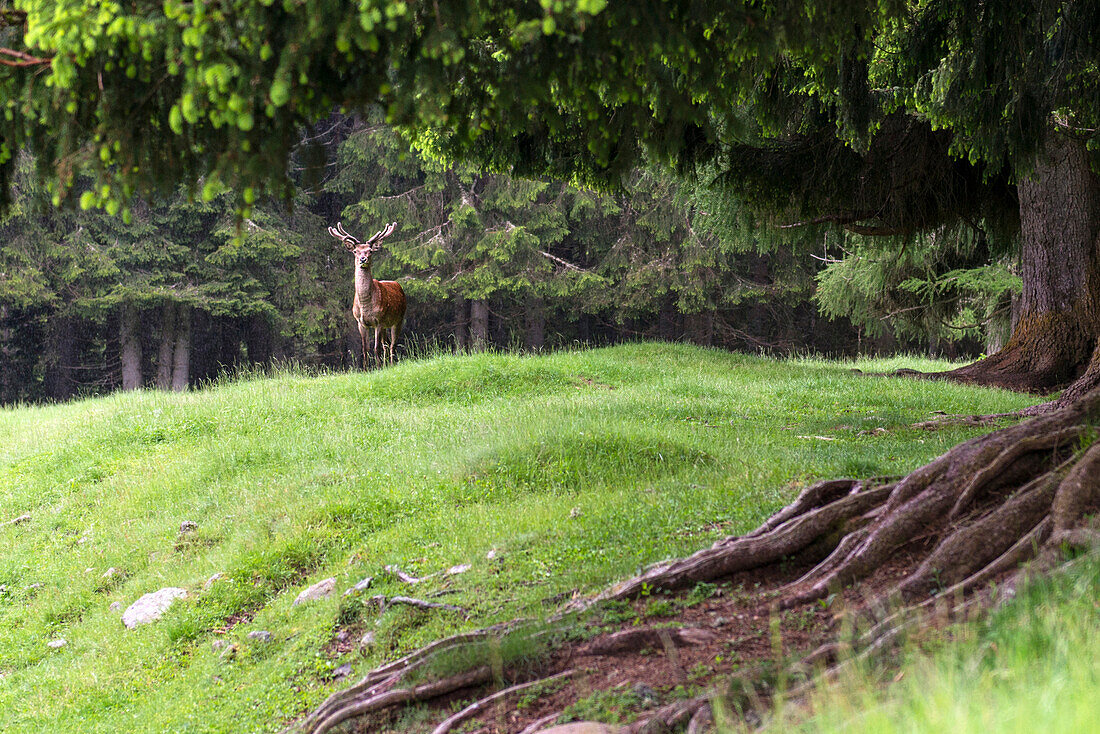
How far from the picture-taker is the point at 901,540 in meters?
4.37

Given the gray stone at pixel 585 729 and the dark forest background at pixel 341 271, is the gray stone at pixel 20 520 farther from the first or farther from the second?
the dark forest background at pixel 341 271

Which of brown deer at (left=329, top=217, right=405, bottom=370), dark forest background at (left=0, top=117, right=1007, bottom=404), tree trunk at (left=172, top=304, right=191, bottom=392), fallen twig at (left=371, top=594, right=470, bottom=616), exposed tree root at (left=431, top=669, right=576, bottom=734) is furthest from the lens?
tree trunk at (left=172, top=304, right=191, bottom=392)

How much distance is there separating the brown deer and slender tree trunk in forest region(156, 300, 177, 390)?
10.5 m

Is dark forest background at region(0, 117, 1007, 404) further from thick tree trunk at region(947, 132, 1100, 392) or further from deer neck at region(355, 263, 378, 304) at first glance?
thick tree trunk at region(947, 132, 1100, 392)

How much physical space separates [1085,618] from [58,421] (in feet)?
48.2

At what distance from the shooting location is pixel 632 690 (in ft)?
12.5

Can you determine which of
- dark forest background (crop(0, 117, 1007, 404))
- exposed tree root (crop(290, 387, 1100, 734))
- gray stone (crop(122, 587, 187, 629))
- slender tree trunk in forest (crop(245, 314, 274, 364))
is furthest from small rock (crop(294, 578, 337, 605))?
slender tree trunk in forest (crop(245, 314, 274, 364))

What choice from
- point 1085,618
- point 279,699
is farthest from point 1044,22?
point 279,699

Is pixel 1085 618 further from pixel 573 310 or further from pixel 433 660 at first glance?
pixel 573 310

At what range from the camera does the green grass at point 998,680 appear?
2352 mm

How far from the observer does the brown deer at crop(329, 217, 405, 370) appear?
1606 cm

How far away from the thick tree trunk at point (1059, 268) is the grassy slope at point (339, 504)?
1178 mm

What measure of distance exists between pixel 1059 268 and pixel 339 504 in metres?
9.67

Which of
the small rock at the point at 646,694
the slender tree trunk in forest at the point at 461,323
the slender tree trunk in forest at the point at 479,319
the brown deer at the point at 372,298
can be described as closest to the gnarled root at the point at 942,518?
the small rock at the point at 646,694
